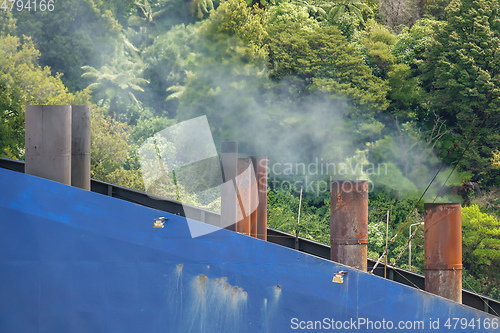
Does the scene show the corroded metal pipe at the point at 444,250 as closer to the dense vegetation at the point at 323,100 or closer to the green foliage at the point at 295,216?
the green foliage at the point at 295,216

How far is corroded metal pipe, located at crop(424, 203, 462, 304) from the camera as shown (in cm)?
983

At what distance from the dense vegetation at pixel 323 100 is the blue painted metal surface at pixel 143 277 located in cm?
2210

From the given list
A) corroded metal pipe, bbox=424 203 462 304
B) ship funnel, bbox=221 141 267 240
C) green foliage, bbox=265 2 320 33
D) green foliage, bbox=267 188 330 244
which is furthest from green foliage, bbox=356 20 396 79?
ship funnel, bbox=221 141 267 240

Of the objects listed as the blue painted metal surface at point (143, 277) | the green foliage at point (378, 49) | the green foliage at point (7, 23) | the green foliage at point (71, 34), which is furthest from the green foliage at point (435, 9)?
the blue painted metal surface at point (143, 277)

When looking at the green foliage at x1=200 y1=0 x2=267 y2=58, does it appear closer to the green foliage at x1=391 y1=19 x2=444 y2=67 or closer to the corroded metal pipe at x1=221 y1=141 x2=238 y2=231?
the green foliage at x1=391 y1=19 x2=444 y2=67

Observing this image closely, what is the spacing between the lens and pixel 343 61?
3531cm

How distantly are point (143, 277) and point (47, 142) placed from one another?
112 inches

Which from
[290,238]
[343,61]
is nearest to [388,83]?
[343,61]

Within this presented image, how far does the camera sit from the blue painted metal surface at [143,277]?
8914 mm

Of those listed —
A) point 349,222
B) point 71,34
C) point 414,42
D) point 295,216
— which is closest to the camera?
point 349,222

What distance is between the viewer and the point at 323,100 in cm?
3500

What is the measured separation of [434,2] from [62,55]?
92.8ft

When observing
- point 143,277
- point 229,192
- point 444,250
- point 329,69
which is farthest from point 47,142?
point 329,69

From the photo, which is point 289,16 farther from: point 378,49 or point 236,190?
point 236,190
